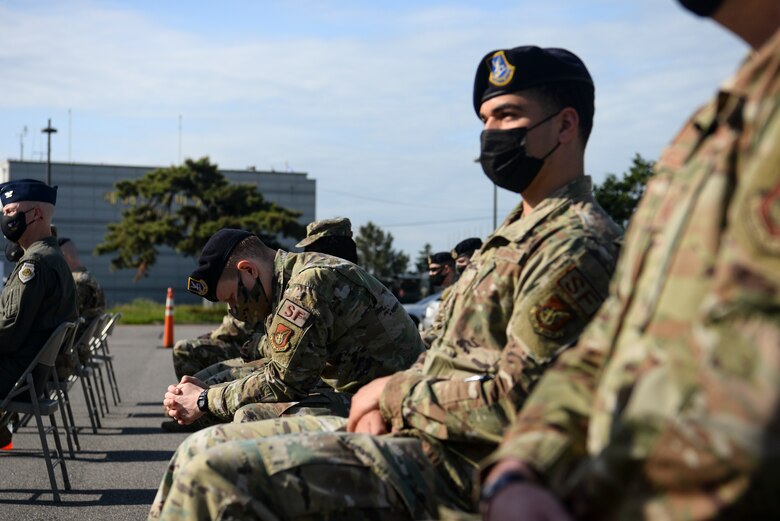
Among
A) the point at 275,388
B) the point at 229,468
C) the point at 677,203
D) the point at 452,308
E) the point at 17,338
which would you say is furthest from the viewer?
the point at 17,338

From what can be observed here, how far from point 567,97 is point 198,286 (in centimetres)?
236

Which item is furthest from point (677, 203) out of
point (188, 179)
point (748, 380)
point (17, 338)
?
point (188, 179)

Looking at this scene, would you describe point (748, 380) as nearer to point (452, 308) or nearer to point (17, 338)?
point (452, 308)

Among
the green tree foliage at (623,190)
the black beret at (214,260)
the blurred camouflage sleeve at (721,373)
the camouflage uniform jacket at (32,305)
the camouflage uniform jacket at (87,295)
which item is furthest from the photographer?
the green tree foliage at (623,190)

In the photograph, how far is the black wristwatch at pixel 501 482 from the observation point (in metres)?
1.66

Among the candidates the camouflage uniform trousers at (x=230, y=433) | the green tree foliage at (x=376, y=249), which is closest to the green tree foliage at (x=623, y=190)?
the camouflage uniform trousers at (x=230, y=433)

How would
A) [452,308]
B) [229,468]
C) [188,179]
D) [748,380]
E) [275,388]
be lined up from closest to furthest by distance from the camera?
[748,380]
[229,468]
[452,308]
[275,388]
[188,179]

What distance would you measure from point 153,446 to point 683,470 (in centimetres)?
766

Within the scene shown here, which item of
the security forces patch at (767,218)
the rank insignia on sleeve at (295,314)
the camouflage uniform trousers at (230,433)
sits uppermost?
the security forces patch at (767,218)

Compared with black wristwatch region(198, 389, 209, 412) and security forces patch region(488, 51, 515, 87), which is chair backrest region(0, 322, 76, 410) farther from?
security forces patch region(488, 51, 515, 87)

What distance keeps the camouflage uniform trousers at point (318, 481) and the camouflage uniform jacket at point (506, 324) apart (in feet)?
0.36

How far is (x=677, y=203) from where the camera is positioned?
5.59 ft

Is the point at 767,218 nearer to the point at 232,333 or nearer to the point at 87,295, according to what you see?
the point at 232,333

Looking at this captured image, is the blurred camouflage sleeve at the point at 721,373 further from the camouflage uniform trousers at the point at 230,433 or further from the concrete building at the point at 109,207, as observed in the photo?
the concrete building at the point at 109,207
